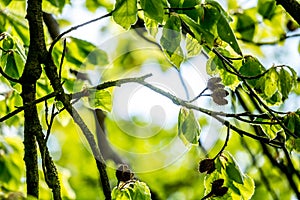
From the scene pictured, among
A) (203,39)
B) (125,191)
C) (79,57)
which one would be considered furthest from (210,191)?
(79,57)

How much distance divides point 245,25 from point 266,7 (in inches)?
8.3

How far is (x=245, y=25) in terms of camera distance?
2.97 meters

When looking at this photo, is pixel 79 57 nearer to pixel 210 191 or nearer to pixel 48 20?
pixel 48 20

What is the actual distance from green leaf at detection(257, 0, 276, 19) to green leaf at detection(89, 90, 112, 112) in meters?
1.30

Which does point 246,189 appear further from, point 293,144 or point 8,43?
point 8,43

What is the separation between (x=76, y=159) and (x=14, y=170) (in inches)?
113

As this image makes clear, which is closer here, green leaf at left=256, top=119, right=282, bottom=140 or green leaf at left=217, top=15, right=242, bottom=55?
green leaf at left=217, top=15, right=242, bottom=55

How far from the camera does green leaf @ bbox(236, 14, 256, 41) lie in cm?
→ 295

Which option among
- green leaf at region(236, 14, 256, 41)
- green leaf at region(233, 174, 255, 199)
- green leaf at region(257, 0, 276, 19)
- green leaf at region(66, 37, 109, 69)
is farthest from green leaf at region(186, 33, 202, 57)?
green leaf at region(236, 14, 256, 41)

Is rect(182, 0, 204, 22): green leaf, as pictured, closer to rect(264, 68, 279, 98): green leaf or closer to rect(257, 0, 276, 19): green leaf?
rect(264, 68, 279, 98): green leaf

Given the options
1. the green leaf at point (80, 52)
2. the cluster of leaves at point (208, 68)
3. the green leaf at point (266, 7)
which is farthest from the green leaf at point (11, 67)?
the green leaf at point (266, 7)

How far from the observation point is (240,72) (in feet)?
5.36

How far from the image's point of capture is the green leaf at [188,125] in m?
1.55

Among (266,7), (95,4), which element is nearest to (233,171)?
(266,7)
